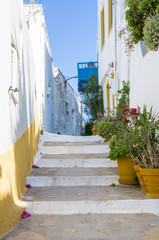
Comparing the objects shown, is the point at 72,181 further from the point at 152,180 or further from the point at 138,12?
the point at 138,12

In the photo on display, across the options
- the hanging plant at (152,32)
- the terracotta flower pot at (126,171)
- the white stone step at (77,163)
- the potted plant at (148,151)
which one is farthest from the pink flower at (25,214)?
the hanging plant at (152,32)

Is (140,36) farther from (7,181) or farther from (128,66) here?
(7,181)

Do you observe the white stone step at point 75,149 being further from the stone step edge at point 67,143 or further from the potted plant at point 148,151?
the potted plant at point 148,151

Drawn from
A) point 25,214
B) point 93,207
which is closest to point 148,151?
point 93,207

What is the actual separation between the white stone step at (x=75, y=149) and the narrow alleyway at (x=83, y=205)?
795 millimetres

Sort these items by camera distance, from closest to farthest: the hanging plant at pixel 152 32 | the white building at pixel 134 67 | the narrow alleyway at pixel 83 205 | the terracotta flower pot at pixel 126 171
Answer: the narrow alleyway at pixel 83 205 → the hanging plant at pixel 152 32 → the terracotta flower pot at pixel 126 171 → the white building at pixel 134 67

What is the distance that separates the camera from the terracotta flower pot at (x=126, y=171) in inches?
182

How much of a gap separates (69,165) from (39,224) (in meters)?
2.68

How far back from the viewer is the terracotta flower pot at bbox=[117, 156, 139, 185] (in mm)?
4621

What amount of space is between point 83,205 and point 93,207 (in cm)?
13

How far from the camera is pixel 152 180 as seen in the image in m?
A: 3.81

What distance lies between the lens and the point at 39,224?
326 centimetres

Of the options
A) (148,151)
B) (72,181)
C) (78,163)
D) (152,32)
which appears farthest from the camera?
(78,163)

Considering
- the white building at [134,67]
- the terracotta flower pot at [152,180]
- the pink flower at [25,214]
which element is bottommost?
the pink flower at [25,214]
